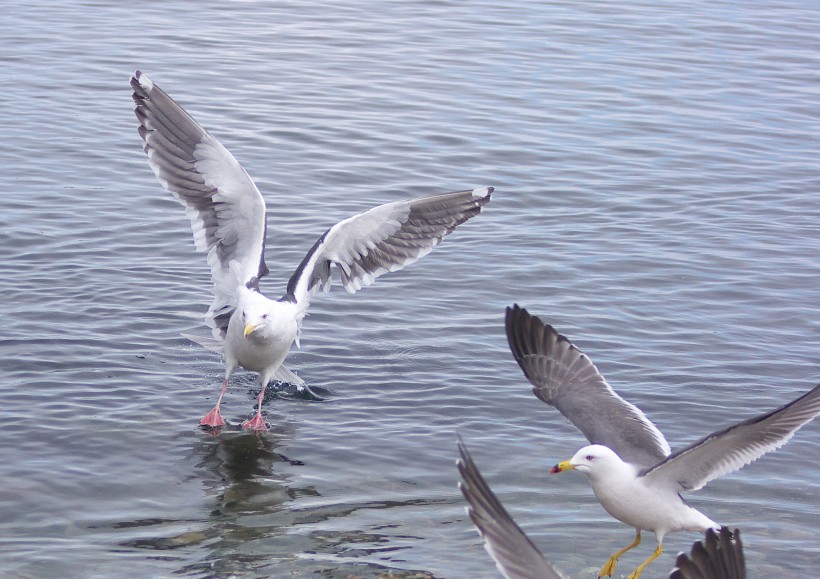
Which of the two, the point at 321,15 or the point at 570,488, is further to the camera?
the point at 321,15

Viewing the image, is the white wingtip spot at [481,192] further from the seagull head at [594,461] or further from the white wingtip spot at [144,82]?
the seagull head at [594,461]

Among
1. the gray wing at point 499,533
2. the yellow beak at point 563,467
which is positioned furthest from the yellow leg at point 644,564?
the gray wing at point 499,533

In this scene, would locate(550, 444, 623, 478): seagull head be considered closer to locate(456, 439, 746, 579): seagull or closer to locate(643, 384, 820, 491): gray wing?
locate(643, 384, 820, 491): gray wing

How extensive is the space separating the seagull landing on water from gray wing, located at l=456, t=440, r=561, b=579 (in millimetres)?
3679

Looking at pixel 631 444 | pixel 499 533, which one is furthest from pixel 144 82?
pixel 499 533

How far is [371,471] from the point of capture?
28.0 feet

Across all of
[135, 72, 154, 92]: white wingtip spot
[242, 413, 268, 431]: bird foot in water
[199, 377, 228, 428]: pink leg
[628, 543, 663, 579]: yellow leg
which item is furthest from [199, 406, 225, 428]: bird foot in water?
[628, 543, 663, 579]: yellow leg

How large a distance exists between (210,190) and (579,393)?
334cm

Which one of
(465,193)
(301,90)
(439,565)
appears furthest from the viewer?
(301,90)

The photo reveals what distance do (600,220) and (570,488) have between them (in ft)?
18.5

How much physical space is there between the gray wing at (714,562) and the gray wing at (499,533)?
0.56 meters

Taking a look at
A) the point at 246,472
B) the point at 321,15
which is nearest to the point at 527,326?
the point at 246,472

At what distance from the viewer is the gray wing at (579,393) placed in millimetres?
7578

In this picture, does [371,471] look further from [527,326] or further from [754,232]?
[754,232]
